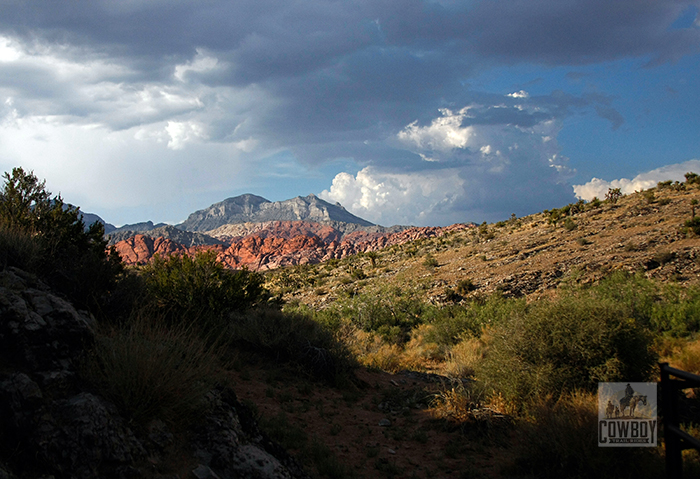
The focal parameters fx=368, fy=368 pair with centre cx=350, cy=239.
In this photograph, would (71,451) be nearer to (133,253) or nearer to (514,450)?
(514,450)

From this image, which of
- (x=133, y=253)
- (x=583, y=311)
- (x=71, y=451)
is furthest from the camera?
(x=133, y=253)

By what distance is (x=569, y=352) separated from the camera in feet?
21.7

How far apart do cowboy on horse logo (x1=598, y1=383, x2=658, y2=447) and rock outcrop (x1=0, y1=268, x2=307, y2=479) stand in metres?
4.21

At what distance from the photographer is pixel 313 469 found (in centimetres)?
530

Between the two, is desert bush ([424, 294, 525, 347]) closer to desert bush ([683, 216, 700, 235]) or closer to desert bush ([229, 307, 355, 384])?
desert bush ([229, 307, 355, 384])

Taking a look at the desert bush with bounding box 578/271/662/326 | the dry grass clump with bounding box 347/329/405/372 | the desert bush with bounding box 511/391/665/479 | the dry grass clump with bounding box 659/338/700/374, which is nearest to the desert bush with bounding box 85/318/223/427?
the desert bush with bounding box 511/391/665/479

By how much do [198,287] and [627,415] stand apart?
33.3 feet

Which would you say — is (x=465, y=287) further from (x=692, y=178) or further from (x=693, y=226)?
(x=692, y=178)

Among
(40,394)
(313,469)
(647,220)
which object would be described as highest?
(647,220)

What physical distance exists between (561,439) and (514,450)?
0.79 meters

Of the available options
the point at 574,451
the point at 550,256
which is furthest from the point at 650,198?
the point at 574,451

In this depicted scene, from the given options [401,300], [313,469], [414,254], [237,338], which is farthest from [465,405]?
[414,254]

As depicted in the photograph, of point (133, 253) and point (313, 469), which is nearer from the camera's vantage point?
point (313, 469)

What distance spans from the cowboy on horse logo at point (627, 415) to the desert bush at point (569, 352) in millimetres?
329
